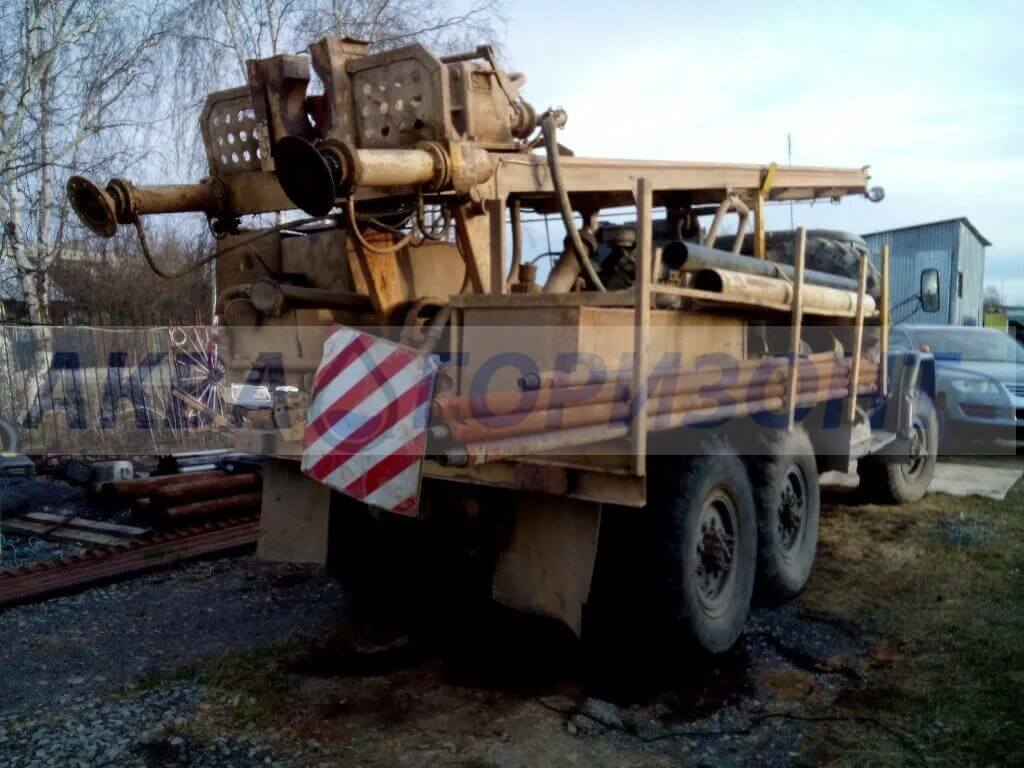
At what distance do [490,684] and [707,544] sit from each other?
4.23 ft

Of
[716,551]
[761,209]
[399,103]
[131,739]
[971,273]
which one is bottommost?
[131,739]

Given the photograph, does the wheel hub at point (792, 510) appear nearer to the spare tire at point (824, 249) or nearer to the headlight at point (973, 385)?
the spare tire at point (824, 249)

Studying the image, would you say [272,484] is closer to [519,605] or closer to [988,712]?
[519,605]

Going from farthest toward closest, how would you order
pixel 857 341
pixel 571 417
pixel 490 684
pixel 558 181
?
pixel 857 341, pixel 558 181, pixel 490 684, pixel 571 417

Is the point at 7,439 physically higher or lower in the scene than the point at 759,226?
lower

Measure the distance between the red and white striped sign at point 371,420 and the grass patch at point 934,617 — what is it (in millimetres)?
2052

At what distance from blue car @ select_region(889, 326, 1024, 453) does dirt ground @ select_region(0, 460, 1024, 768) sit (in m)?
5.68

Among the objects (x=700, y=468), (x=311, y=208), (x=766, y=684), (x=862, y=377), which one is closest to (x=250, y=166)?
(x=311, y=208)

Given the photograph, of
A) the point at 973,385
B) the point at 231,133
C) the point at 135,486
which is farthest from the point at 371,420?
the point at 973,385

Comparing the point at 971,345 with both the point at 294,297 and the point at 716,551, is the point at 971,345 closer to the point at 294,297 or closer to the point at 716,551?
the point at 716,551

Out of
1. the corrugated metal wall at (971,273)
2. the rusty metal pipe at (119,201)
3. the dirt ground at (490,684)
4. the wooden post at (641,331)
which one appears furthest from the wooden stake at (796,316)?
the corrugated metal wall at (971,273)

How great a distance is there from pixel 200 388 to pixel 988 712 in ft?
35.3

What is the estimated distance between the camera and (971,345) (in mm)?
12148

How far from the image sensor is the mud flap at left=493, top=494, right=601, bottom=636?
4059 mm
